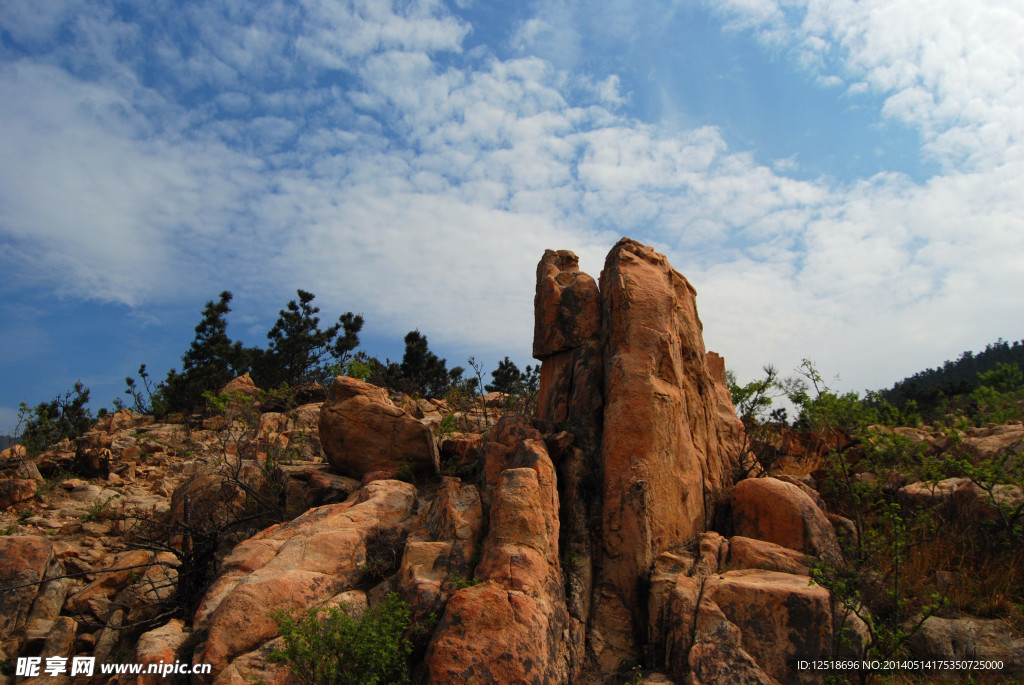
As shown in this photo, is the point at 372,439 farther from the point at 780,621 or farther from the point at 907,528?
the point at 907,528

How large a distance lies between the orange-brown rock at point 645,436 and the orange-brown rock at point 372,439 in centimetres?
424

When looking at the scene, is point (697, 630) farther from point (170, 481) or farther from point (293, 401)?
point (293, 401)

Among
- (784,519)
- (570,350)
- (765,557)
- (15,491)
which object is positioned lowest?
(765,557)

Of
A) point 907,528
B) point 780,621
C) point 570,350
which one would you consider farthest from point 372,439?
point 907,528

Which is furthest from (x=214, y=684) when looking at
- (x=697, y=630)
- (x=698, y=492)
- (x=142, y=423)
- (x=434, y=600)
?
(x=142, y=423)

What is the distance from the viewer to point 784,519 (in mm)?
8242

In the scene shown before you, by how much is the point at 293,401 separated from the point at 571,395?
11764 millimetres

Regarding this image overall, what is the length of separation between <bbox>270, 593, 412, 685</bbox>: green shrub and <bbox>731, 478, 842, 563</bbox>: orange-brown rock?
5.08 metres

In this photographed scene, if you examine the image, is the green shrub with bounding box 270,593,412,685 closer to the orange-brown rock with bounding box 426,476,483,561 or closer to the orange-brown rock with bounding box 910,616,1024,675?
the orange-brown rock with bounding box 426,476,483,561

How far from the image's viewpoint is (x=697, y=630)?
655cm

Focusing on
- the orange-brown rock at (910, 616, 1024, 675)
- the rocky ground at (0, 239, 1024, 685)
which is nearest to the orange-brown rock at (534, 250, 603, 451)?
the rocky ground at (0, 239, 1024, 685)

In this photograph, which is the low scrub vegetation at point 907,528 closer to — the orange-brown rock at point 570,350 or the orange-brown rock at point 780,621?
the orange-brown rock at point 780,621

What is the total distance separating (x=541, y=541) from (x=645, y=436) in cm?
216

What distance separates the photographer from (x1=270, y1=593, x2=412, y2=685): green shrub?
580 centimetres
